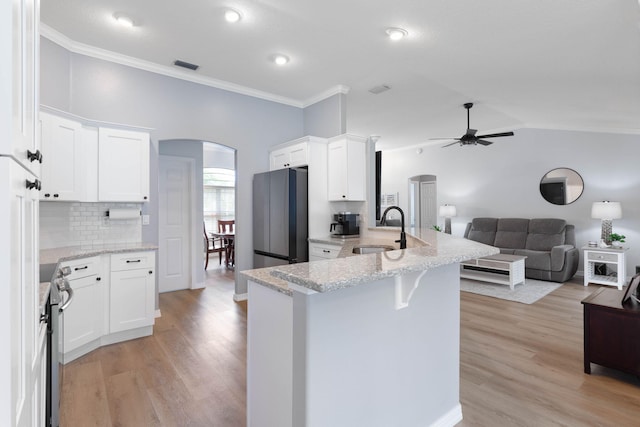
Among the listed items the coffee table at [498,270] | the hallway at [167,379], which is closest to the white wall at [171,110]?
the hallway at [167,379]

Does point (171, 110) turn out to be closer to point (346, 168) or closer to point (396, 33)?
point (346, 168)

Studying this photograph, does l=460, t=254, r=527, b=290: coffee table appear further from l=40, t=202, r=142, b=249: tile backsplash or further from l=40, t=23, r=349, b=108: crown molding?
l=40, t=202, r=142, b=249: tile backsplash

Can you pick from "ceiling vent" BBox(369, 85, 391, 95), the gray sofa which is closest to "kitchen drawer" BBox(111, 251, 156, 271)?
"ceiling vent" BBox(369, 85, 391, 95)

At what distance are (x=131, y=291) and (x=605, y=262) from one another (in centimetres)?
648

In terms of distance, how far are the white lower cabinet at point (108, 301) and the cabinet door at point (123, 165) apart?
66 cm

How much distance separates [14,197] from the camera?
63cm

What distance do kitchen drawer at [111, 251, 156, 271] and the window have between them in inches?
221

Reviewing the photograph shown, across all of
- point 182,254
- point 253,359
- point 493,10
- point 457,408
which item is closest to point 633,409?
point 457,408

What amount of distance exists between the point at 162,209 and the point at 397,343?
4375mm

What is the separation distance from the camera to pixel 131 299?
122 inches

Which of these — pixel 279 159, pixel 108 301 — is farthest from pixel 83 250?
pixel 279 159

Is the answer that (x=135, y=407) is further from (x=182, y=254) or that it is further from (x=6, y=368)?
(x=182, y=254)

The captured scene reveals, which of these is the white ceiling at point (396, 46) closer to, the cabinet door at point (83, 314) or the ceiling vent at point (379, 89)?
the ceiling vent at point (379, 89)

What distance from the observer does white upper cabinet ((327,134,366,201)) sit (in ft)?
13.6
